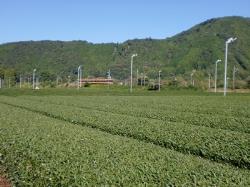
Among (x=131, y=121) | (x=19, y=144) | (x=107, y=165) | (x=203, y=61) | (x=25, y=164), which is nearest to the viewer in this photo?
(x=107, y=165)

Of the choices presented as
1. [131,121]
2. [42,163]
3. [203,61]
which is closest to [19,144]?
[42,163]

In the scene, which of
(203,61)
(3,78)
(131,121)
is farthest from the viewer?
(203,61)

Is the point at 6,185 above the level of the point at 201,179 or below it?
below

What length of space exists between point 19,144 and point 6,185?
3002mm

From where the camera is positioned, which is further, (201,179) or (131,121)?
(131,121)

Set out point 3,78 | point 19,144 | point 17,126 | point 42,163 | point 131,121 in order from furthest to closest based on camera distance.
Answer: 1. point 3,78
2. point 131,121
3. point 17,126
4. point 19,144
5. point 42,163

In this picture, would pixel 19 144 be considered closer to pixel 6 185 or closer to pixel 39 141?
pixel 39 141

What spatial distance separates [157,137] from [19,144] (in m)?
6.01

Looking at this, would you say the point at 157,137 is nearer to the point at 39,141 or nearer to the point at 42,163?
the point at 39,141

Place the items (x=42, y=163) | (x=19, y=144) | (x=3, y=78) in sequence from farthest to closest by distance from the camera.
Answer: (x=3, y=78), (x=19, y=144), (x=42, y=163)

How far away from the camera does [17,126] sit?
23.4 metres

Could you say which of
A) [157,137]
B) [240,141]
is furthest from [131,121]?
[240,141]

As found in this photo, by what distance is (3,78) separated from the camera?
180 meters

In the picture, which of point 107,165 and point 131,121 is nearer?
point 107,165
